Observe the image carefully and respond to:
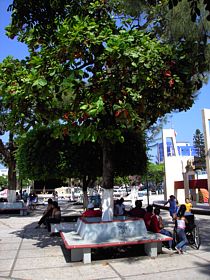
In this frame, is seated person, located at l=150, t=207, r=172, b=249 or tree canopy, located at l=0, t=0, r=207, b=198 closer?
tree canopy, located at l=0, t=0, r=207, b=198

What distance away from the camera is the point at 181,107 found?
10.5 meters

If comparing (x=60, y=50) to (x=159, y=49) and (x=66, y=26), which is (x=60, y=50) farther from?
(x=159, y=49)

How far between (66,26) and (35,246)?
20.3ft

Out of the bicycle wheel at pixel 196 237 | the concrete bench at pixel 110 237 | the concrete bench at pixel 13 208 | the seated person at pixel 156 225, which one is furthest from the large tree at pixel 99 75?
the concrete bench at pixel 13 208

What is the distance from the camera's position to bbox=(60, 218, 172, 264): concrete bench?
8.16 metres

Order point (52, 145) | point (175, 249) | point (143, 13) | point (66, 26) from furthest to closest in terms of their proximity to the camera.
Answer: point (52, 145)
point (143, 13)
point (175, 249)
point (66, 26)

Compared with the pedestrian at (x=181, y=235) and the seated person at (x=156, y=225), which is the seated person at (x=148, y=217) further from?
the pedestrian at (x=181, y=235)

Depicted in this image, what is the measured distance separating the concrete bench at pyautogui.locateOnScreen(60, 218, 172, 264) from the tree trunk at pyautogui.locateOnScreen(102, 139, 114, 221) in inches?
27.3

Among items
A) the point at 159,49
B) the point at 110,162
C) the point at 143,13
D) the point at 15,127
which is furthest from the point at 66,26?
the point at 143,13

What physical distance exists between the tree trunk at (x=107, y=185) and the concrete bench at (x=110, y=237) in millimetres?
694

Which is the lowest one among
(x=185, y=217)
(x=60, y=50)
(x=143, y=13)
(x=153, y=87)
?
(x=185, y=217)

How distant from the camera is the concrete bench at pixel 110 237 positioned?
816cm

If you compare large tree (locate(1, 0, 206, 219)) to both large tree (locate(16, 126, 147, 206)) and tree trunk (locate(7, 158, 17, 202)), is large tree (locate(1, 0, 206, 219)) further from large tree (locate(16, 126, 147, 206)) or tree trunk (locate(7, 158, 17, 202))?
tree trunk (locate(7, 158, 17, 202))

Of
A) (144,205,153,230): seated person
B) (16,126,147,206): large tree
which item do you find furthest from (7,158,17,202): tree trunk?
(144,205,153,230): seated person
